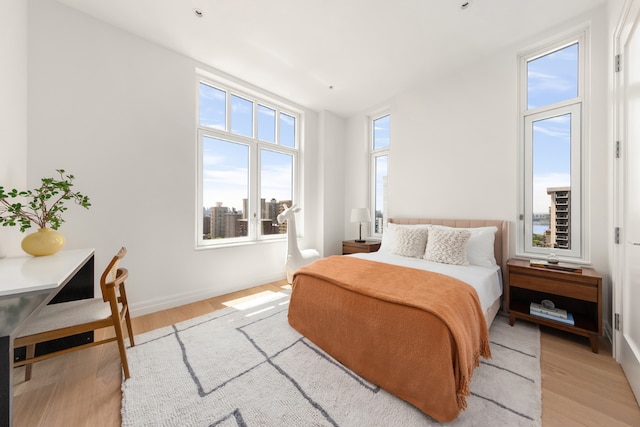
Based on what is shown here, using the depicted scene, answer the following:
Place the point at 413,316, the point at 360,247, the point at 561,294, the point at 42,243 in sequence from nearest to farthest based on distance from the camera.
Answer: the point at 413,316
the point at 42,243
the point at 561,294
the point at 360,247

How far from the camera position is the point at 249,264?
3475 millimetres

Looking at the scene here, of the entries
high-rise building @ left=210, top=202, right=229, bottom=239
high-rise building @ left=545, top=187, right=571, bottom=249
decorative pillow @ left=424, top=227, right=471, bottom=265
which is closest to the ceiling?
high-rise building @ left=545, top=187, right=571, bottom=249

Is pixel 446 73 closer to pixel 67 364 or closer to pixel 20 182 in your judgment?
pixel 20 182

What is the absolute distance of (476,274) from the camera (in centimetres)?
213

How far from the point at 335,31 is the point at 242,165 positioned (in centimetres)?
207

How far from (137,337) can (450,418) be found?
2427mm

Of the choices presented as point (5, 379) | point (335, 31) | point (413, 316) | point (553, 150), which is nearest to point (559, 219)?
point (553, 150)

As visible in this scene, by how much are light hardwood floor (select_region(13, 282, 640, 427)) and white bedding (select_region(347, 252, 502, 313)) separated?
0.51m

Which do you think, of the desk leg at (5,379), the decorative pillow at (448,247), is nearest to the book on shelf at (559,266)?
the decorative pillow at (448,247)

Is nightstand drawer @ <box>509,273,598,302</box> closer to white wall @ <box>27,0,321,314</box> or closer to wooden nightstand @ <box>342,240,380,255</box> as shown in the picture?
wooden nightstand @ <box>342,240,380,255</box>

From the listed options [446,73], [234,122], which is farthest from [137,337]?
[446,73]

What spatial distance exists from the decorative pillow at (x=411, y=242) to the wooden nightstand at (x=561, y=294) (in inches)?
A: 31.8

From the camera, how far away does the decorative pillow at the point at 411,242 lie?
2729mm

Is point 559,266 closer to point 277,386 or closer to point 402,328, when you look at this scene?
point 402,328
